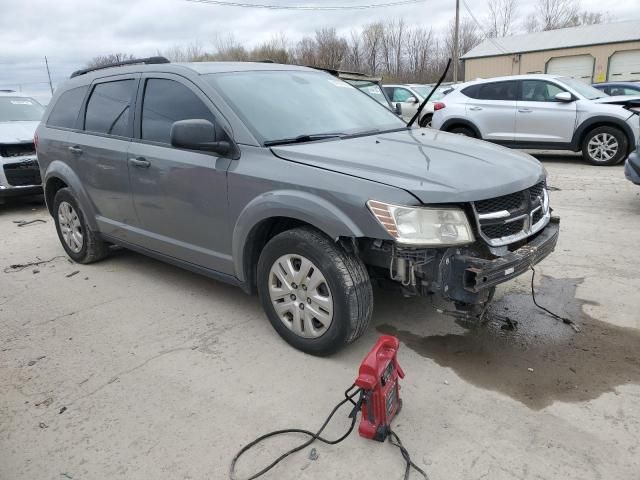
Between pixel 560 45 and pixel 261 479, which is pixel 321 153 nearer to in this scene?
pixel 261 479

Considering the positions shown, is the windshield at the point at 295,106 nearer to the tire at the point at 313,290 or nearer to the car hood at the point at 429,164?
the car hood at the point at 429,164

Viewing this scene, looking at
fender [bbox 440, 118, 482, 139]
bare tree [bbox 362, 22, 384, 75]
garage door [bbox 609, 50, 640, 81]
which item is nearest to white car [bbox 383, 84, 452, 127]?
fender [bbox 440, 118, 482, 139]

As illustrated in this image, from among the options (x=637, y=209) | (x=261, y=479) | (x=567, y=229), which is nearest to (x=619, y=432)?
(x=261, y=479)

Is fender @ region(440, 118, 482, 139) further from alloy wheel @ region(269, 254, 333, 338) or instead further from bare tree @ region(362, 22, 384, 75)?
bare tree @ region(362, 22, 384, 75)

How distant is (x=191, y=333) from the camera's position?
372 centimetres

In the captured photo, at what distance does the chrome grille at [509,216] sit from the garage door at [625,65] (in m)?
35.9

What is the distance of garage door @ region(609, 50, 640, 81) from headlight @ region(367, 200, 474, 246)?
3672cm

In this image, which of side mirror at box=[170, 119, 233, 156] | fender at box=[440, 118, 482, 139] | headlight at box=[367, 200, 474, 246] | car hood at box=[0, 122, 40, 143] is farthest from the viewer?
fender at box=[440, 118, 482, 139]

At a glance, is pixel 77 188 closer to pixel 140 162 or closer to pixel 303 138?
pixel 140 162

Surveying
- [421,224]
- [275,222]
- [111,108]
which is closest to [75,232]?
[111,108]

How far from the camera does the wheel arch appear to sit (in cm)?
291

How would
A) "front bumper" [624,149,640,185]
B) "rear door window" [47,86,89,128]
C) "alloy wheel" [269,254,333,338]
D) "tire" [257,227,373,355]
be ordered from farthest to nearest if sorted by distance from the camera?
"front bumper" [624,149,640,185], "rear door window" [47,86,89,128], "alloy wheel" [269,254,333,338], "tire" [257,227,373,355]

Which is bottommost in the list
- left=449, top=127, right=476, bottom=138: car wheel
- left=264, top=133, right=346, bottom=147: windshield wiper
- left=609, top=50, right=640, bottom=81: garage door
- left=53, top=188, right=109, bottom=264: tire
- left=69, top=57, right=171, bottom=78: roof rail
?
left=53, top=188, right=109, bottom=264: tire

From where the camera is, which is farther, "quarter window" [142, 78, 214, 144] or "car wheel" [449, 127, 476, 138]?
"car wheel" [449, 127, 476, 138]
